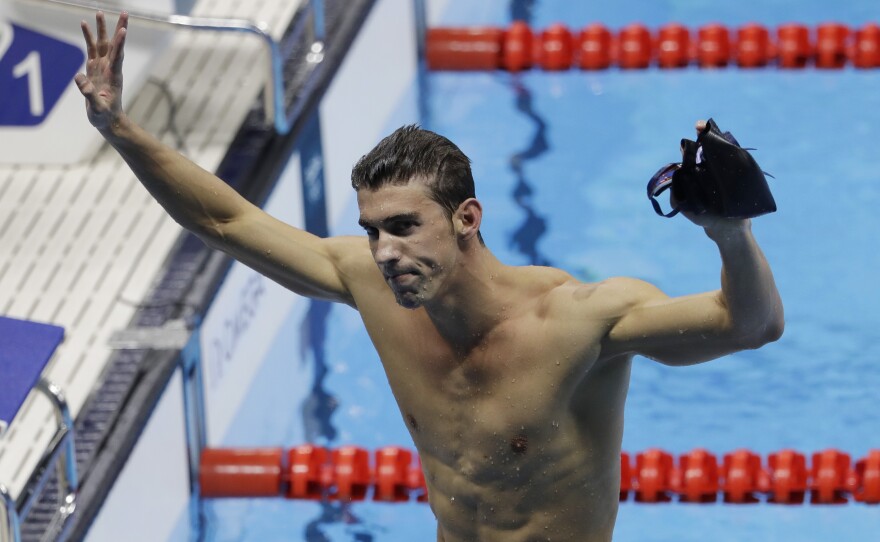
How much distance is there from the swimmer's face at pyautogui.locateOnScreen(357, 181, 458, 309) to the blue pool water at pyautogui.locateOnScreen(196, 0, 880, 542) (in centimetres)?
223

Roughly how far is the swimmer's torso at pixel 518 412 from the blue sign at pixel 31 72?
2.59 meters

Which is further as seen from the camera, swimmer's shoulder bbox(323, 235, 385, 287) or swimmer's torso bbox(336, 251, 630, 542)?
swimmer's shoulder bbox(323, 235, 385, 287)

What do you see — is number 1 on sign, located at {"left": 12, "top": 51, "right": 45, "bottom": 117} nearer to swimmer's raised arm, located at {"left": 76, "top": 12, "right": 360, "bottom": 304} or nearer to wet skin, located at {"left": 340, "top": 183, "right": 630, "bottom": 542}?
swimmer's raised arm, located at {"left": 76, "top": 12, "right": 360, "bottom": 304}

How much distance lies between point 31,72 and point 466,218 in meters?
2.91

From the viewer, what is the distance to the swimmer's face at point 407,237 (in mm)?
2314

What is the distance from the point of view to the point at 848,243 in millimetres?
5785

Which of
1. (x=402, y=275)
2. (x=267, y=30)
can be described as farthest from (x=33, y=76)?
(x=402, y=275)

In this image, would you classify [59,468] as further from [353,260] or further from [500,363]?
[500,363]

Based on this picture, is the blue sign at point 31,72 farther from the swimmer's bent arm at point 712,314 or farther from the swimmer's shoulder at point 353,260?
the swimmer's bent arm at point 712,314

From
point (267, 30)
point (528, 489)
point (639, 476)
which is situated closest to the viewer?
point (528, 489)

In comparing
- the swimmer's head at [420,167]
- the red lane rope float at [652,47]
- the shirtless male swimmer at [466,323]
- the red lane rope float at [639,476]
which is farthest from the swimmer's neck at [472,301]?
the red lane rope float at [652,47]

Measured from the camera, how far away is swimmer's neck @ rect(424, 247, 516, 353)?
2.46 metres

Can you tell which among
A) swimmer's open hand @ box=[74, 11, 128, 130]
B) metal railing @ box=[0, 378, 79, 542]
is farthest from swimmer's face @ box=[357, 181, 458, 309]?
metal railing @ box=[0, 378, 79, 542]

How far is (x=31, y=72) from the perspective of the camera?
195 inches
